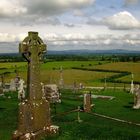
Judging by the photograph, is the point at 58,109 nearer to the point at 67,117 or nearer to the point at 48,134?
the point at 67,117

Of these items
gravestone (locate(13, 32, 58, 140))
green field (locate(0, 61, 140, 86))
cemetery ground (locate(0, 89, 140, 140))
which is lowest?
green field (locate(0, 61, 140, 86))

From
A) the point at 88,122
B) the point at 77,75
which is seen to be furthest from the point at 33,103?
the point at 77,75

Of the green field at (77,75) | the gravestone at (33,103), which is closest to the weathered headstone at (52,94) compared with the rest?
the gravestone at (33,103)

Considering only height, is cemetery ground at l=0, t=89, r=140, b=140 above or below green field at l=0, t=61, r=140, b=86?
above

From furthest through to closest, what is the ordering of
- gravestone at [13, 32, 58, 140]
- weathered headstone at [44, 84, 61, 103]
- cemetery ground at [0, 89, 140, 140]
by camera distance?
1. weathered headstone at [44, 84, 61, 103]
2. cemetery ground at [0, 89, 140, 140]
3. gravestone at [13, 32, 58, 140]

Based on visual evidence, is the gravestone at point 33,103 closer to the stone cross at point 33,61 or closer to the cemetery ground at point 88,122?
the stone cross at point 33,61

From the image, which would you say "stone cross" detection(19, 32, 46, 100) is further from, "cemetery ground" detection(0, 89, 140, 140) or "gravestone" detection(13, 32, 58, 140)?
"cemetery ground" detection(0, 89, 140, 140)

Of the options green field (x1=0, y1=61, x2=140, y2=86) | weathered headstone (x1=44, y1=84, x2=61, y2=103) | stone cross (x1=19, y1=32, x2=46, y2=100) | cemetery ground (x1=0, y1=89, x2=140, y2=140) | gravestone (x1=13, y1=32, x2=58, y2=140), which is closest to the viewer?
gravestone (x1=13, y1=32, x2=58, y2=140)

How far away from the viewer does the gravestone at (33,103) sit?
13.8m

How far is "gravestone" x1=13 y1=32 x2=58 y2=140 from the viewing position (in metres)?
13.8

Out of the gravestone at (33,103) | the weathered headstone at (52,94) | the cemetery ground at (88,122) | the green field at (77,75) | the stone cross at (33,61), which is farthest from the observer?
the green field at (77,75)

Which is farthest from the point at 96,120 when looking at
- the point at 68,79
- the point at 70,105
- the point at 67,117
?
the point at 68,79

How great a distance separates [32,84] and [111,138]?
3.74 meters

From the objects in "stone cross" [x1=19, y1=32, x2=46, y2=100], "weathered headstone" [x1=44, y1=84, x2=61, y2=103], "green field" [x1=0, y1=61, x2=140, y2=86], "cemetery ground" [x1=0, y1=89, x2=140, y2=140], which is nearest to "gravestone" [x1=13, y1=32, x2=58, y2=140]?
"stone cross" [x1=19, y1=32, x2=46, y2=100]
